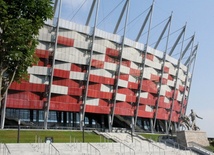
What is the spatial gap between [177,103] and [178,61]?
40.1 ft

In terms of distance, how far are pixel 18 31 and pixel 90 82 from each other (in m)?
39.6

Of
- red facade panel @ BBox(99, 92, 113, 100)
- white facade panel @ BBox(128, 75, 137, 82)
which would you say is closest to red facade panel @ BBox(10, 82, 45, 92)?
red facade panel @ BBox(99, 92, 113, 100)

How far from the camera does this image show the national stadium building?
5869 cm

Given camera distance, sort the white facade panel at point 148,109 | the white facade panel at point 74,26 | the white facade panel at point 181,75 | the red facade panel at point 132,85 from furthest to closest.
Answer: the white facade panel at point 181,75
the white facade panel at point 148,109
the red facade panel at point 132,85
the white facade panel at point 74,26

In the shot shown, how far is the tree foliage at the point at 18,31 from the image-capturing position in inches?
1015

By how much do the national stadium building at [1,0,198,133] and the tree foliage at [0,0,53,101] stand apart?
28.9 m

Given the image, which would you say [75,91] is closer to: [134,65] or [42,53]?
[42,53]

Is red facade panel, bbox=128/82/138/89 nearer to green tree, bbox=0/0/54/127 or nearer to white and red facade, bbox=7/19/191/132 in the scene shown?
white and red facade, bbox=7/19/191/132

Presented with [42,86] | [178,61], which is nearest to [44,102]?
[42,86]

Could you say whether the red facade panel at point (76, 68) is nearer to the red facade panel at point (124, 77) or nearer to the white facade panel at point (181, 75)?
the red facade panel at point (124, 77)

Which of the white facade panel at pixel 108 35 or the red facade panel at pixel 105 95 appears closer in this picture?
the white facade panel at pixel 108 35

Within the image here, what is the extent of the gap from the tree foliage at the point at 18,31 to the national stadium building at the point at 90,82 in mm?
28898

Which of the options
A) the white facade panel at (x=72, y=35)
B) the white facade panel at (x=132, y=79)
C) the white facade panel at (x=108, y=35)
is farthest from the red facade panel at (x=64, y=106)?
the white facade panel at (x=108, y=35)

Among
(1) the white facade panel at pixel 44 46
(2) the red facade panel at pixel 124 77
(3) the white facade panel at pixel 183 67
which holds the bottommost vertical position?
(2) the red facade panel at pixel 124 77
